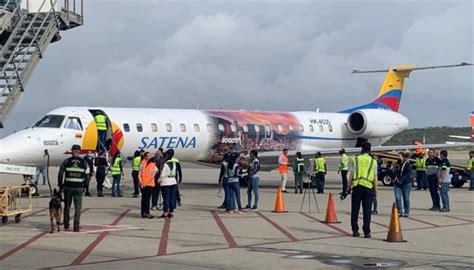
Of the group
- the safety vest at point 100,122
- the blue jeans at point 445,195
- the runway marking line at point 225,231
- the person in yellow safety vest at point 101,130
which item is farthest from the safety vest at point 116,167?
the blue jeans at point 445,195

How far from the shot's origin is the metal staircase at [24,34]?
23.1 meters

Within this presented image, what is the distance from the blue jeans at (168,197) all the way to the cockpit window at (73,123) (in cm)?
875

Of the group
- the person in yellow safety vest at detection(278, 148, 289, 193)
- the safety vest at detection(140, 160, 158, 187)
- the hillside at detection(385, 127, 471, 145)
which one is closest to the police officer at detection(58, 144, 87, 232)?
the safety vest at detection(140, 160, 158, 187)

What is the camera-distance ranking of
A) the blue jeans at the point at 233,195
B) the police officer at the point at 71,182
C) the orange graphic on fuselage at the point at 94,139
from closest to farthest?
the police officer at the point at 71,182 → the blue jeans at the point at 233,195 → the orange graphic on fuselage at the point at 94,139

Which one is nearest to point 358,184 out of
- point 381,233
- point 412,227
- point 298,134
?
point 381,233

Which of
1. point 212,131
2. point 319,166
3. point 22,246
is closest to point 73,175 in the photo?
point 22,246

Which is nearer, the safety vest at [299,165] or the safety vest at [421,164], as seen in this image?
the safety vest at [299,165]

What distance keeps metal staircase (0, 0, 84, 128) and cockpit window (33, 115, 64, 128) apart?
2508mm

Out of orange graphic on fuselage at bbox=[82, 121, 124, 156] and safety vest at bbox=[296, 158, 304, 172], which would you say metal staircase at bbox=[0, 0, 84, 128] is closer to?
orange graphic on fuselage at bbox=[82, 121, 124, 156]

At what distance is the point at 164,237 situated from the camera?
46.1 feet

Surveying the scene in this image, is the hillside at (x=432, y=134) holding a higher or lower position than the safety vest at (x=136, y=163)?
higher

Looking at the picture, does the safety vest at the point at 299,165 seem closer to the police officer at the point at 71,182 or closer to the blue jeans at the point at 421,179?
the blue jeans at the point at 421,179

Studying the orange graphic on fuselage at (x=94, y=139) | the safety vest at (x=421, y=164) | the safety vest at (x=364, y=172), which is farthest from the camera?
the safety vest at (x=421, y=164)

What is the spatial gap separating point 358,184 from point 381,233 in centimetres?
123
